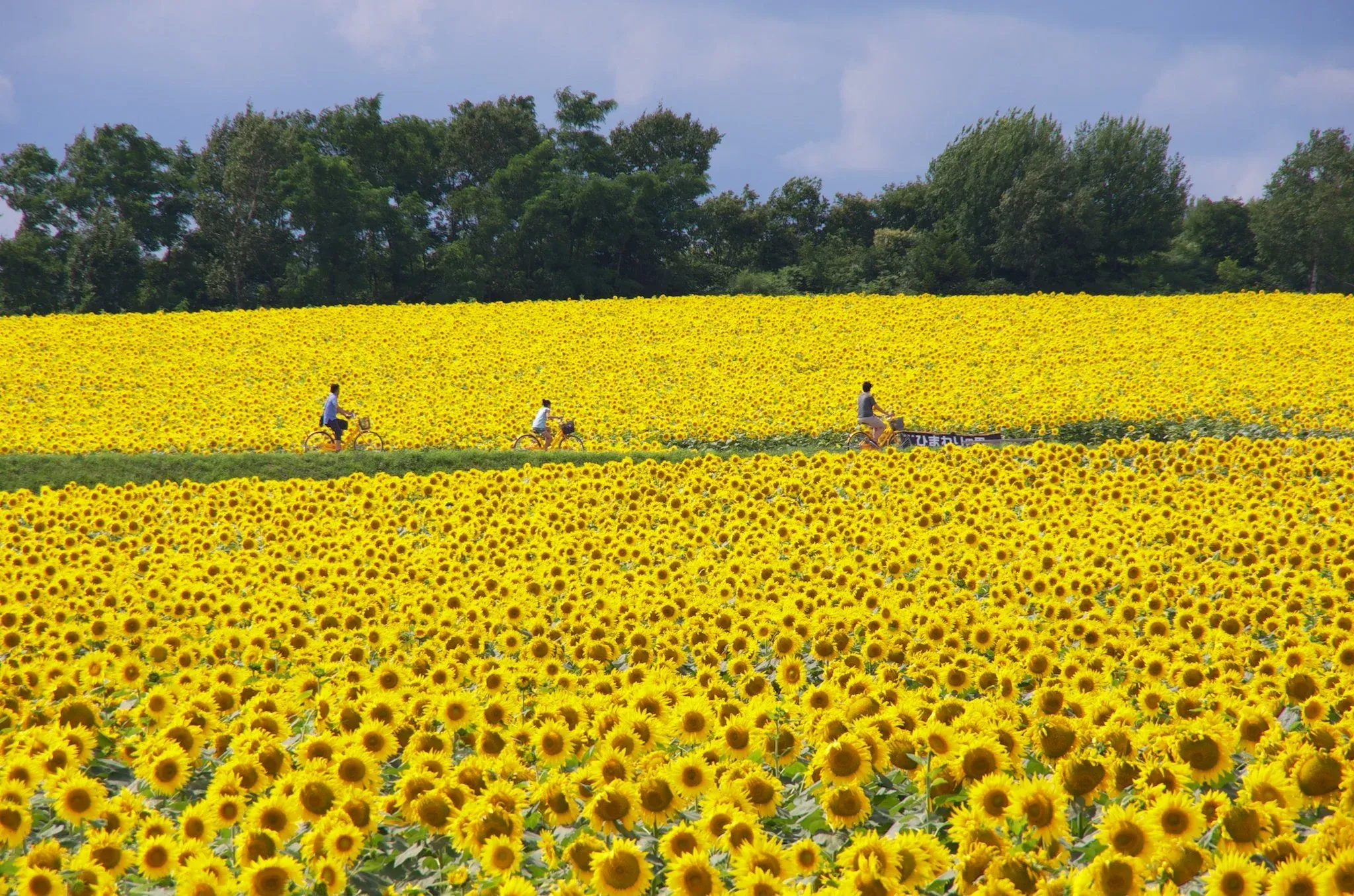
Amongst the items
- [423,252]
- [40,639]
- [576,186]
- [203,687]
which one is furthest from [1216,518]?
[423,252]

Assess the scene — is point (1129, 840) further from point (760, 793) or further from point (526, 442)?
point (526, 442)

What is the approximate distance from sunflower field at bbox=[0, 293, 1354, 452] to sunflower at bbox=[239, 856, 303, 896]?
18581 millimetres

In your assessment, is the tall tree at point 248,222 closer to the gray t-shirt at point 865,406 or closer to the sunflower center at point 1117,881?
the gray t-shirt at point 865,406

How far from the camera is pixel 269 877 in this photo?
4043 mm

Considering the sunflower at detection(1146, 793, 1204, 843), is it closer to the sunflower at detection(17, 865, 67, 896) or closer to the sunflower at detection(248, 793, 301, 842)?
the sunflower at detection(248, 793, 301, 842)

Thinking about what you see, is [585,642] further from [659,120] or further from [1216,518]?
[659,120]

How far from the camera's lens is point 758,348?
32469 millimetres

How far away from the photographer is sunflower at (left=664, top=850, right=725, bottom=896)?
3848mm

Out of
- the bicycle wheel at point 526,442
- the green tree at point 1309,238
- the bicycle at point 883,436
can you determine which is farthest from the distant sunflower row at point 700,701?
the green tree at point 1309,238

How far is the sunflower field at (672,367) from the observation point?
23312 mm

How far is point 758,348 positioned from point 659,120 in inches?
1422

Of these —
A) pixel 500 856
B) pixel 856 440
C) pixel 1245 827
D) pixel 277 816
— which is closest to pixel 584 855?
pixel 500 856

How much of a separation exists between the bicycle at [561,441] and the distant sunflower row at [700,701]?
30.1 ft

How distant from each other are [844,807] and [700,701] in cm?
110
